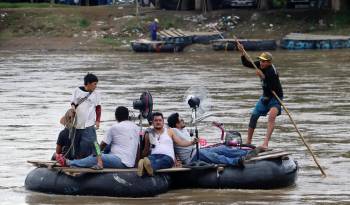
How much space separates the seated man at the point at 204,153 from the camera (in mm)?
16594

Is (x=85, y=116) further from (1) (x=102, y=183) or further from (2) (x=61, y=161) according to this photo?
(1) (x=102, y=183)

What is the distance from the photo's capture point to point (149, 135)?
1642 centimetres

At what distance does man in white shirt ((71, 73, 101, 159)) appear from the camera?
16.5m

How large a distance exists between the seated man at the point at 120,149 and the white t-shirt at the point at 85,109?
1.79 ft

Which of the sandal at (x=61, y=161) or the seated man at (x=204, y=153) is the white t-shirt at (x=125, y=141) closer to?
the sandal at (x=61, y=161)

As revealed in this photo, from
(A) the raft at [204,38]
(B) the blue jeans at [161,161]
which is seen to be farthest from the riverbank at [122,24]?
(B) the blue jeans at [161,161]

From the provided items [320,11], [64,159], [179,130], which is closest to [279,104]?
[179,130]

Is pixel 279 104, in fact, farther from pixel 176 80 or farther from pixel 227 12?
pixel 227 12

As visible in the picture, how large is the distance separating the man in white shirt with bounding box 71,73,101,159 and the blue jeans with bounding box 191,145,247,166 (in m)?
1.48

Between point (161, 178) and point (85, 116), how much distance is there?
140 cm

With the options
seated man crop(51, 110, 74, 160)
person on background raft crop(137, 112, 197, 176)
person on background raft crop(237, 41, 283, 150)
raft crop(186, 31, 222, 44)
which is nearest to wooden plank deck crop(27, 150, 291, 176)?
person on background raft crop(137, 112, 197, 176)

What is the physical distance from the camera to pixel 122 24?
62031 millimetres

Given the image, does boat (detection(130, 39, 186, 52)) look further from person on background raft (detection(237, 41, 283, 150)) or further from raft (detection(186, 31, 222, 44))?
person on background raft (detection(237, 41, 283, 150))

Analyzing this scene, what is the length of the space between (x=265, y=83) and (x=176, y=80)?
772 inches
